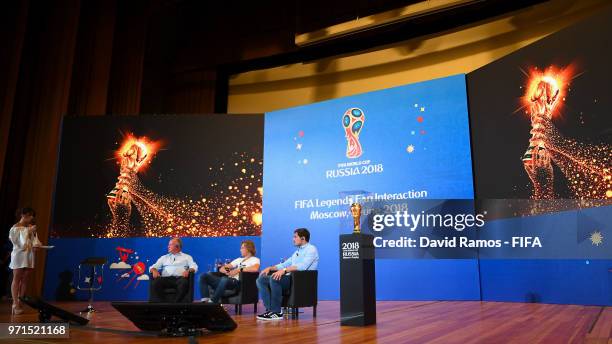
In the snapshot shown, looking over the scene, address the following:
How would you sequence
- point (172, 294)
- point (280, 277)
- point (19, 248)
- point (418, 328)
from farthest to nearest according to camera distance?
1. point (172, 294)
2. point (19, 248)
3. point (280, 277)
4. point (418, 328)

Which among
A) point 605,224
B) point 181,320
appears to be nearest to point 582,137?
point 605,224

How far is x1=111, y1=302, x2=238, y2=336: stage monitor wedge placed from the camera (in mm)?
3303

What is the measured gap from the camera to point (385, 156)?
7215mm

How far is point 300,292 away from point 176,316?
1.57 meters

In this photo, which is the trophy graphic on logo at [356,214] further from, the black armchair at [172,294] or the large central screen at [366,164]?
the black armchair at [172,294]

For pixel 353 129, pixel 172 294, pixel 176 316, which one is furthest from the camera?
pixel 353 129

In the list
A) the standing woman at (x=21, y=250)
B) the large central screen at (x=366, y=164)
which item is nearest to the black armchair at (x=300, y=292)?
the large central screen at (x=366, y=164)

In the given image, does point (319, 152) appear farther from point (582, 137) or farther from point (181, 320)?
point (181, 320)

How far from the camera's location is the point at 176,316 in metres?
3.40

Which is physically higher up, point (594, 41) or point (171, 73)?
point (171, 73)

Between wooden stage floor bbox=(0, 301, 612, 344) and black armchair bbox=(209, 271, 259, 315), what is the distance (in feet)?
0.50

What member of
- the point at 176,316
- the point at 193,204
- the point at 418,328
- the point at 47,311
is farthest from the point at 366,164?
the point at 47,311

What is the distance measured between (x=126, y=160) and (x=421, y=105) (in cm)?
467

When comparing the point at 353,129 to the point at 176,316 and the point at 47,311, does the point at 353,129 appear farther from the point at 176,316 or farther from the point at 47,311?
the point at 47,311
